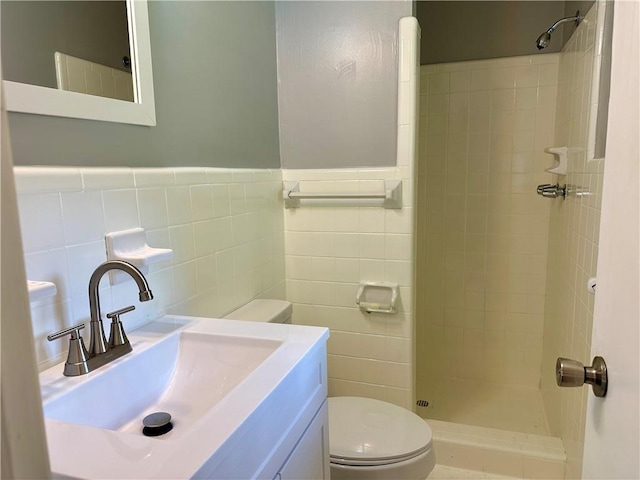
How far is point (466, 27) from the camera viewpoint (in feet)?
8.54

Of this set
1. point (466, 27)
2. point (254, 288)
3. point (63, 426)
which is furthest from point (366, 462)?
point (466, 27)

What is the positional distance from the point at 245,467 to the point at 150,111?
91 centimetres

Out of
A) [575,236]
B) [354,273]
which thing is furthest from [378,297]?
[575,236]

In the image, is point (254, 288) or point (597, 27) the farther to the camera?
point (254, 288)

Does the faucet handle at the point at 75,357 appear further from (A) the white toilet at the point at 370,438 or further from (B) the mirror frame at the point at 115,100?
(A) the white toilet at the point at 370,438

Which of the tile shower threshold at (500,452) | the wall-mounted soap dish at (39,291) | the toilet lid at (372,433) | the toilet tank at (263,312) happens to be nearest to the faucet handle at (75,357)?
the wall-mounted soap dish at (39,291)

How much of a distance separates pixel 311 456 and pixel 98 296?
0.65m

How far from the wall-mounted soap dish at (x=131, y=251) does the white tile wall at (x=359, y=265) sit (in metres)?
0.94

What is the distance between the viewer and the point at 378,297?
6.48 feet

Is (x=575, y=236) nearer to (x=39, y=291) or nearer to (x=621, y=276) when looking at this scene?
(x=621, y=276)

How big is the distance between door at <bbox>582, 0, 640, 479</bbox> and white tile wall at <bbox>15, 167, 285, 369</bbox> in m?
1.02

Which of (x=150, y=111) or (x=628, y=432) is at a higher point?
(x=150, y=111)

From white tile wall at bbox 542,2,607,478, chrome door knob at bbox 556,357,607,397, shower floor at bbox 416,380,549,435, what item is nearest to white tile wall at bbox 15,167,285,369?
chrome door knob at bbox 556,357,607,397

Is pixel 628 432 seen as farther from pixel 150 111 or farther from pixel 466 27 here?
pixel 466 27
